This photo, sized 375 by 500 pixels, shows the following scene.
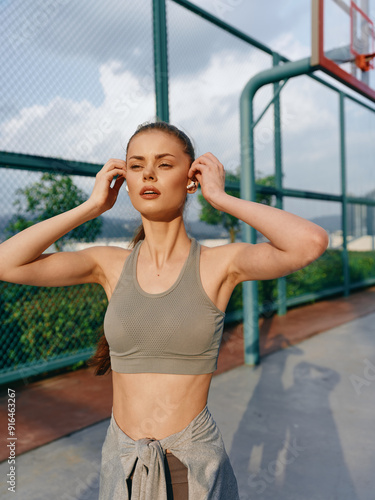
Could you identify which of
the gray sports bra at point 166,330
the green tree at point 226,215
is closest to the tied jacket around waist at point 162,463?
the gray sports bra at point 166,330

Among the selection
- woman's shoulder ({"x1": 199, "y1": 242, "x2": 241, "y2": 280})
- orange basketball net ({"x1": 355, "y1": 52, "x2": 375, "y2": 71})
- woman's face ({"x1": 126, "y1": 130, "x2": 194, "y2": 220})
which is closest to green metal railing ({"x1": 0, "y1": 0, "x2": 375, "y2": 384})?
orange basketball net ({"x1": 355, "y1": 52, "x2": 375, "y2": 71})

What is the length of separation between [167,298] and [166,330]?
9 cm

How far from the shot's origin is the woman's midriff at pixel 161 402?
1.12 metres

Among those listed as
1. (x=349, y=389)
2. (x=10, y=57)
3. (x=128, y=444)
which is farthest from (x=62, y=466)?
(x=10, y=57)

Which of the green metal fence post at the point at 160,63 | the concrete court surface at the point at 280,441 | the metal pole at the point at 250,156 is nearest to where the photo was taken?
the concrete court surface at the point at 280,441

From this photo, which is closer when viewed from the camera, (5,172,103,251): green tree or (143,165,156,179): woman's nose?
(143,165,156,179): woman's nose

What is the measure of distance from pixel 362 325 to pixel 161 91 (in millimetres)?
4461

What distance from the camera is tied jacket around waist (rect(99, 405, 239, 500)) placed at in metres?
1.07

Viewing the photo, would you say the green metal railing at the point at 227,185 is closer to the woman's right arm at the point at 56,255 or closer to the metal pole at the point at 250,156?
the metal pole at the point at 250,156

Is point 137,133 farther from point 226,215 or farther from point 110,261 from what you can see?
point 226,215

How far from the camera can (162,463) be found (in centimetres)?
107

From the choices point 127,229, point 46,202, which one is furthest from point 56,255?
point 127,229

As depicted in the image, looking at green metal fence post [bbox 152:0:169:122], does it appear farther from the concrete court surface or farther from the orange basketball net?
the concrete court surface

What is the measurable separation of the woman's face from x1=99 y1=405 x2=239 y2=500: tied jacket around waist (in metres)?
0.59
